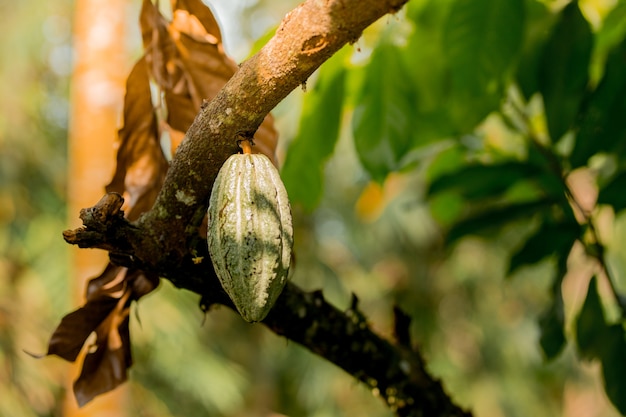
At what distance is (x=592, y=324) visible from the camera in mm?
1091

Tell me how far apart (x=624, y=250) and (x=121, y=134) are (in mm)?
4022

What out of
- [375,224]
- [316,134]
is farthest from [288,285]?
[375,224]

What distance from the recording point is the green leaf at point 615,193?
107 cm

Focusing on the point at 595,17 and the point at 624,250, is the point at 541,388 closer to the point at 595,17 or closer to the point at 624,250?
the point at 624,250

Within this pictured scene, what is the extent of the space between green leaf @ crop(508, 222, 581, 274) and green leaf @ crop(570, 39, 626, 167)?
0.34 feet

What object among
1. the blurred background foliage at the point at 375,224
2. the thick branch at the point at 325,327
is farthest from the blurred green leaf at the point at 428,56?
the thick branch at the point at 325,327

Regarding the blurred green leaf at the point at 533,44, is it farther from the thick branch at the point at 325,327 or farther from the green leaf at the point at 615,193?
the thick branch at the point at 325,327

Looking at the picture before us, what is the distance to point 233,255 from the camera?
1.83 feet

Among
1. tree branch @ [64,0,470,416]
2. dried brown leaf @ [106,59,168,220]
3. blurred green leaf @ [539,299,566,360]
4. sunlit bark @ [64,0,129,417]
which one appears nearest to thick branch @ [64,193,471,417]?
tree branch @ [64,0,470,416]

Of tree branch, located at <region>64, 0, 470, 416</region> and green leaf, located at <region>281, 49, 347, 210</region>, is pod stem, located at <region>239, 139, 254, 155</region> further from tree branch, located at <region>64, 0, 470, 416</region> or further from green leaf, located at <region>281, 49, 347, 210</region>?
green leaf, located at <region>281, 49, 347, 210</region>

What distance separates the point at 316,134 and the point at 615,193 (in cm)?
47

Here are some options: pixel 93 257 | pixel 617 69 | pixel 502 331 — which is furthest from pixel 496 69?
pixel 502 331

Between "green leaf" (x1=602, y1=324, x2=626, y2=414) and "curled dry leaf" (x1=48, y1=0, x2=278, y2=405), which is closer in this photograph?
"curled dry leaf" (x1=48, y1=0, x2=278, y2=405)

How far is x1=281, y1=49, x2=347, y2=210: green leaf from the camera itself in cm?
111
